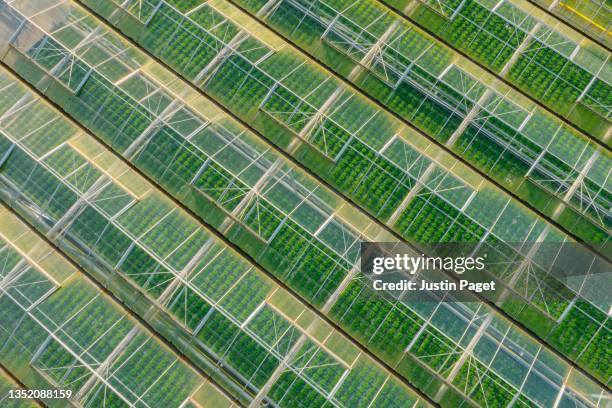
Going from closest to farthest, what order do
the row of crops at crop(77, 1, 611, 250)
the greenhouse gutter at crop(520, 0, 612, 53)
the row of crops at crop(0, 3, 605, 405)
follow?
the row of crops at crop(0, 3, 605, 405)
the row of crops at crop(77, 1, 611, 250)
the greenhouse gutter at crop(520, 0, 612, 53)

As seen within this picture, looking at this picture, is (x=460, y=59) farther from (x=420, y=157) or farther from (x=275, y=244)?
(x=275, y=244)

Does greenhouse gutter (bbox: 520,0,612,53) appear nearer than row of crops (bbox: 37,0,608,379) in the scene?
No

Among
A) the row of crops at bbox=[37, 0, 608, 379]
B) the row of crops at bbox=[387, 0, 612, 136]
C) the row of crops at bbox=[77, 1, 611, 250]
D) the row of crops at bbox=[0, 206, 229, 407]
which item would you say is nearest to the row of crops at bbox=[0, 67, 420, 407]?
the row of crops at bbox=[0, 206, 229, 407]

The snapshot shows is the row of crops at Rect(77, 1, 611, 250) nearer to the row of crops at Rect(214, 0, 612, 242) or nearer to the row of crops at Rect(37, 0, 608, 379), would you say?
the row of crops at Rect(214, 0, 612, 242)

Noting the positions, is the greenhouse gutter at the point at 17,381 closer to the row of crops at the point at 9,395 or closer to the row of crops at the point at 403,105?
the row of crops at the point at 9,395

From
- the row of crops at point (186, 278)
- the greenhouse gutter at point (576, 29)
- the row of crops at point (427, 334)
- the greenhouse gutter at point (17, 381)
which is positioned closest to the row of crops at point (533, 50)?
the greenhouse gutter at point (576, 29)

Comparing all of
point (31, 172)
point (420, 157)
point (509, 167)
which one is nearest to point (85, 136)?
point (31, 172)
